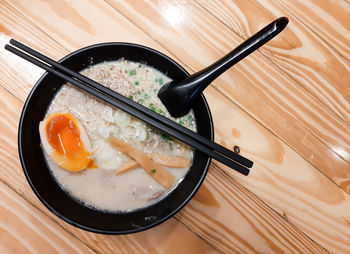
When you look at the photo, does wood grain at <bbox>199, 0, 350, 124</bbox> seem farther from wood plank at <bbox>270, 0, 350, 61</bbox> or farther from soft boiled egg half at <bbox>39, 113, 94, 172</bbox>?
soft boiled egg half at <bbox>39, 113, 94, 172</bbox>

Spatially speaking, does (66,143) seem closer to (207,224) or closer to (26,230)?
(26,230)

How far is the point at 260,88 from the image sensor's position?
46.8 inches

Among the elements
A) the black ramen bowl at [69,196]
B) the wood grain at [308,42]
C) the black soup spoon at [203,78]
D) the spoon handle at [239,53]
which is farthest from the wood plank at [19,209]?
the wood grain at [308,42]

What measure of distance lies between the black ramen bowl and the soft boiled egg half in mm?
55

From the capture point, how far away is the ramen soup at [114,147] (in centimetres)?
100

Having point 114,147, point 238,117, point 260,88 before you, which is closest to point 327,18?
point 260,88

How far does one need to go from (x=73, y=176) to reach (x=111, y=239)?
0.28 metres

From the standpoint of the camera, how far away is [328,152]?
1.22 m

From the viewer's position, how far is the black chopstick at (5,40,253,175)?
2.91 feet

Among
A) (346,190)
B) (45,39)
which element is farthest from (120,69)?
(346,190)

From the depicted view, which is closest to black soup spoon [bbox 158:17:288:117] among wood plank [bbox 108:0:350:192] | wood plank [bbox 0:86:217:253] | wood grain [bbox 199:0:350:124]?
wood plank [bbox 108:0:350:192]

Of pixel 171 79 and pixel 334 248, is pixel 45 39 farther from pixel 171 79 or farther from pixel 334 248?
pixel 334 248

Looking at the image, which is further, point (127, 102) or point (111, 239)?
point (111, 239)

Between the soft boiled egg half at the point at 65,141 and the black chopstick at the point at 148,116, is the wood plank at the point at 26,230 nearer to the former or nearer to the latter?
the soft boiled egg half at the point at 65,141
